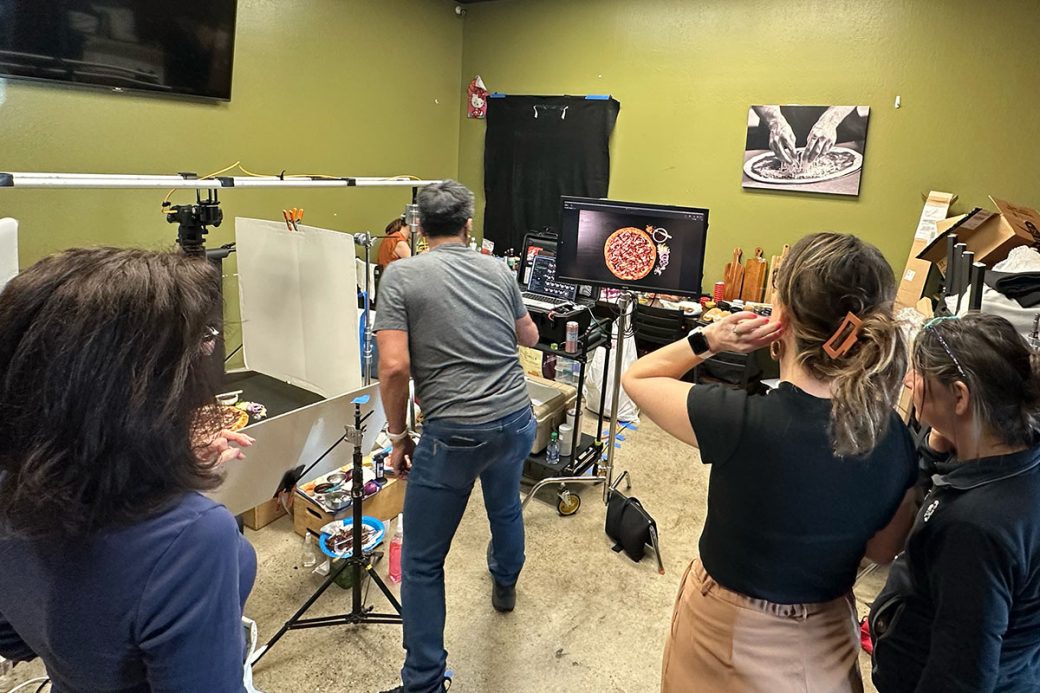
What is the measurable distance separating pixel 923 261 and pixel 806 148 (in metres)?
1.10

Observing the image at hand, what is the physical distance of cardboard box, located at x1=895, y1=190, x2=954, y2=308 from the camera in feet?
13.2

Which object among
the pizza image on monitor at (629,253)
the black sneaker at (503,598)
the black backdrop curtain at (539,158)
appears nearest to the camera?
the black sneaker at (503,598)

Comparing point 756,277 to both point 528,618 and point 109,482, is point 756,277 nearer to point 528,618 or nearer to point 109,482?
point 528,618

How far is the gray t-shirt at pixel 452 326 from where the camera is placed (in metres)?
1.92

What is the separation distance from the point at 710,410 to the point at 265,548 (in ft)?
7.24

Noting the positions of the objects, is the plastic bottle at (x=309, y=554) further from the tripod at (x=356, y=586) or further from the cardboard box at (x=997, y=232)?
the cardboard box at (x=997, y=232)

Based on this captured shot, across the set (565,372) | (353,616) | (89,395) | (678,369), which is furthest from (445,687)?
(565,372)

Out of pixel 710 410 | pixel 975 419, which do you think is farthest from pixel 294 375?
pixel 975 419

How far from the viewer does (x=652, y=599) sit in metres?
2.56

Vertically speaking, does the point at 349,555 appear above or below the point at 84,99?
below

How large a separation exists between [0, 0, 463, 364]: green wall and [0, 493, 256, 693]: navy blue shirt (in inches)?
142

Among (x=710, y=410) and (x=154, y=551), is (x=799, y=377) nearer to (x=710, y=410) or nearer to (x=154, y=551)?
(x=710, y=410)

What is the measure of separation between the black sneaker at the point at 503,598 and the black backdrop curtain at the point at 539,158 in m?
3.73

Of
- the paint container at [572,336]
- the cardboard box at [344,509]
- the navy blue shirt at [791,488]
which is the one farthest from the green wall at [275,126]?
the navy blue shirt at [791,488]
